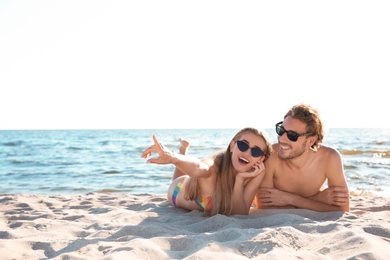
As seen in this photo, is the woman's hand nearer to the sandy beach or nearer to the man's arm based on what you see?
the sandy beach

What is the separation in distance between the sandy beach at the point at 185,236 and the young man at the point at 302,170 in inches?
10.4

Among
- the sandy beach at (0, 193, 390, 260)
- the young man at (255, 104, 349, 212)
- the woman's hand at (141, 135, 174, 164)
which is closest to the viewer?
the sandy beach at (0, 193, 390, 260)

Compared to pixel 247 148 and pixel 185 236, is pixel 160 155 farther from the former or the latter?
pixel 247 148

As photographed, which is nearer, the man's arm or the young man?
the young man

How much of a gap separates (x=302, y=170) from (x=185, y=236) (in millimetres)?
2353

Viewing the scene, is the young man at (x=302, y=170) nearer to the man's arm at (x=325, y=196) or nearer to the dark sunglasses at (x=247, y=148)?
the man's arm at (x=325, y=196)

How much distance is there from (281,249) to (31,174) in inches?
422

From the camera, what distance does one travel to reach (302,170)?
5.31m

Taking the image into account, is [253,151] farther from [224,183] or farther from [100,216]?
[100,216]

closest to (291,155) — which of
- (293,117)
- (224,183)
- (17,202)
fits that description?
(293,117)

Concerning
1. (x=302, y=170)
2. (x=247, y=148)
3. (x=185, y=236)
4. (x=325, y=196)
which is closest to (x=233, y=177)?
(x=247, y=148)

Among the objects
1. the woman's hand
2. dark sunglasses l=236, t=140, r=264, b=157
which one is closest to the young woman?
dark sunglasses l=236, t=140, r=264, b=157

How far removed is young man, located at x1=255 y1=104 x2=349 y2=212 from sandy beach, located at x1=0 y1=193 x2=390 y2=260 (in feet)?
0.86

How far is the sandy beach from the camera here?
9.93 feet
